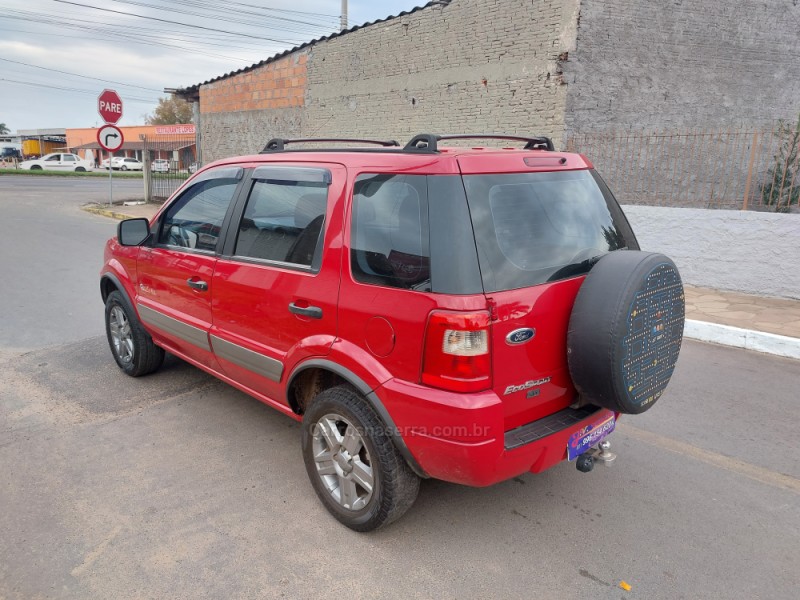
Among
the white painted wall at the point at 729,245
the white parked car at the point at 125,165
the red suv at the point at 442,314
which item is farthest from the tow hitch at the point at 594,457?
the white parked car at the point at 125,165

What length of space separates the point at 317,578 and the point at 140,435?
6.22 feet

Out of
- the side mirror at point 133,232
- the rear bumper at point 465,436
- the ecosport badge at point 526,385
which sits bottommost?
the rear bumper at point 465,436

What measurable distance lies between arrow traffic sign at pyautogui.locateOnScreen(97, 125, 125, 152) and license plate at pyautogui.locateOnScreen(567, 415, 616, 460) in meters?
16.2

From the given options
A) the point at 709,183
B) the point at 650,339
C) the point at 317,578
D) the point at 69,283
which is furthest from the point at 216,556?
the point at 709,183

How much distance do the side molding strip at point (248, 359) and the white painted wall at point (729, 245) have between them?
6970mm

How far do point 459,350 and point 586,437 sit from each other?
94 centimetres

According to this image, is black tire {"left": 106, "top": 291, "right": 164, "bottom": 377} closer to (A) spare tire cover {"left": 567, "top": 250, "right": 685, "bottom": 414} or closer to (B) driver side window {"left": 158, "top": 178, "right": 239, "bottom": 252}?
(B) driver side window {"left": 158, "top": 178, "right": 239, "bottom": 252}

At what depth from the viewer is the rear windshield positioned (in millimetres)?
2473

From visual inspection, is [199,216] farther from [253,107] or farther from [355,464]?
[253,107]

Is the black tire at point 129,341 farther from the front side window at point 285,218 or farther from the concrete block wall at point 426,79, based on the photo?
the concrete block wall at point 426,79

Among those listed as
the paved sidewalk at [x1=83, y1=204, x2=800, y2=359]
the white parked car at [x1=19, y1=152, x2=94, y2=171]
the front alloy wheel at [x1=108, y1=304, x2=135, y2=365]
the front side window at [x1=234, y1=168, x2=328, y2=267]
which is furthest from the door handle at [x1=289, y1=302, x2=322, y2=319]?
the white parked car at [x1=19, y1=152, x2=94, y2=171]

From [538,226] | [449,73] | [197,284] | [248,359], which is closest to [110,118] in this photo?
[449,73]

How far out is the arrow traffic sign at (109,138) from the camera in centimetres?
1560

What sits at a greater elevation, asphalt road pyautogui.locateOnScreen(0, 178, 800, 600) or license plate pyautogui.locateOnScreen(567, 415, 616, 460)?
license plate pyautogui.locateOnScreen(567, 415, 616, 460)
